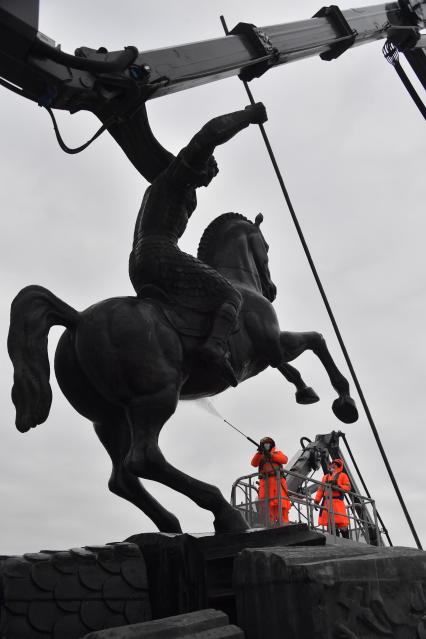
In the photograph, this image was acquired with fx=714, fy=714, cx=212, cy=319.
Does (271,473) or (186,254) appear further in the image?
(271,473)

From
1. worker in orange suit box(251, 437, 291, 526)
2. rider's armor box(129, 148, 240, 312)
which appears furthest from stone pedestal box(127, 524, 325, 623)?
worker in orange suit box(251, 437, 291, 526)

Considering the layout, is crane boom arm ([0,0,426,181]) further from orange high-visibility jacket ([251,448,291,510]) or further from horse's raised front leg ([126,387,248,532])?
orange high-visibility jacket ([251,448,291,510])

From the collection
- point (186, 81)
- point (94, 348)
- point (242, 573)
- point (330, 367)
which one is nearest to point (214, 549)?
point (242, 573)

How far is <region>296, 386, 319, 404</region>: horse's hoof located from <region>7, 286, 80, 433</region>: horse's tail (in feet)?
6.45

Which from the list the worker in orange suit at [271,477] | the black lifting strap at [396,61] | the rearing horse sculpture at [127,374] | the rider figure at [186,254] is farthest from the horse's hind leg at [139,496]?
the black lifting strap at [396,61]

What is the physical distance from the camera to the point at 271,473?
25.5 feet

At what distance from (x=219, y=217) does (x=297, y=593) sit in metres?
3.46

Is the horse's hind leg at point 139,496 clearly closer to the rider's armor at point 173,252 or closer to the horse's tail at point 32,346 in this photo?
the horse's tail at point 32,346

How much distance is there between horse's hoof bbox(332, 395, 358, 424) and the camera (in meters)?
5.18

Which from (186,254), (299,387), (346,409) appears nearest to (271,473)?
(299,387)

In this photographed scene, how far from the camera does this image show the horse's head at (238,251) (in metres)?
5.31

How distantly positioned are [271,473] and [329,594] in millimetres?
5138

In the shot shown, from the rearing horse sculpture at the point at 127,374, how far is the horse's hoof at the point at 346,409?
0.90 metres

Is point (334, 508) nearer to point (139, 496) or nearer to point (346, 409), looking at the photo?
point (346, 409)
